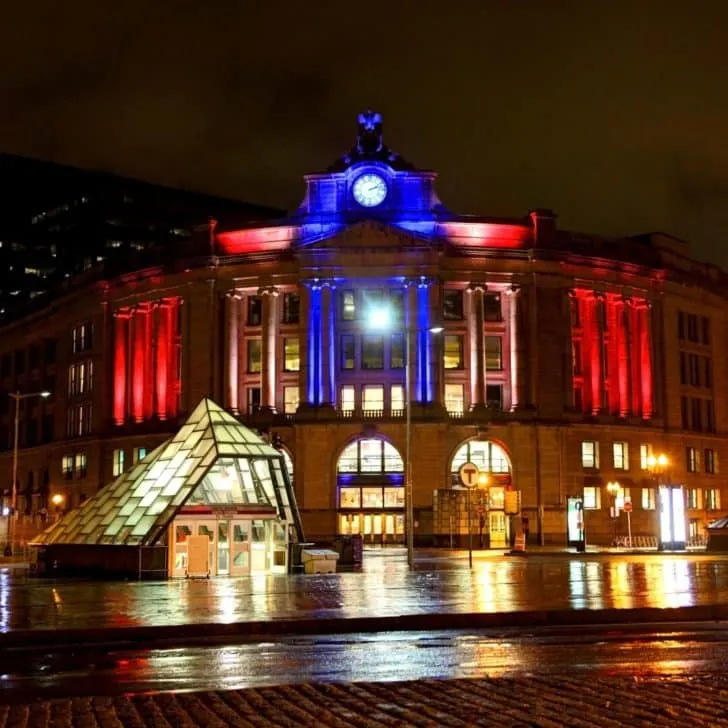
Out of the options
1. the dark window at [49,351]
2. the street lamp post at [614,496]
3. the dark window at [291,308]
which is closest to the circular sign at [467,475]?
the street lamp post at [614,496]

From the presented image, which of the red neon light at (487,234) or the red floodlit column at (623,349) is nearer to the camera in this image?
the red neon light at (487,234)

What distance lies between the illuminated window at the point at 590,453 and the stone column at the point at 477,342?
31.6 ft

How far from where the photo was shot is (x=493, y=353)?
88750 mm

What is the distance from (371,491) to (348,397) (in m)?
7.46

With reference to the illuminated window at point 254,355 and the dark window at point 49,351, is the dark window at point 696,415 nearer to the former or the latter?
the illuminated window at point 254,355

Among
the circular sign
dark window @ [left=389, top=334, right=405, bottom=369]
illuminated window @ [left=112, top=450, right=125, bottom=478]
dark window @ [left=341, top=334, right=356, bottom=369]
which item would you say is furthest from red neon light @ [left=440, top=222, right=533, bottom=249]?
the circular sign

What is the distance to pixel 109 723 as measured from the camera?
10430mm

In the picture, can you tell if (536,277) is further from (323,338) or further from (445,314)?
(323,338)

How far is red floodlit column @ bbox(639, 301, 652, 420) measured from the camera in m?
94.0

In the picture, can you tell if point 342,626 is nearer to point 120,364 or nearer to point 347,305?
point 347,305

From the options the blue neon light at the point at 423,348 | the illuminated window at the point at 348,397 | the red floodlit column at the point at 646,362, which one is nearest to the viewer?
the blue neon light at the point at 423,348

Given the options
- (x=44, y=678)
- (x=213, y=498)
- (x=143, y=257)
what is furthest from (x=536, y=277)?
(x=44, y=678)

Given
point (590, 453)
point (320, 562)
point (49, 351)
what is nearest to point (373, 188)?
point (590, 453)

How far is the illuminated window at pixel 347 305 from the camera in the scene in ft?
287
